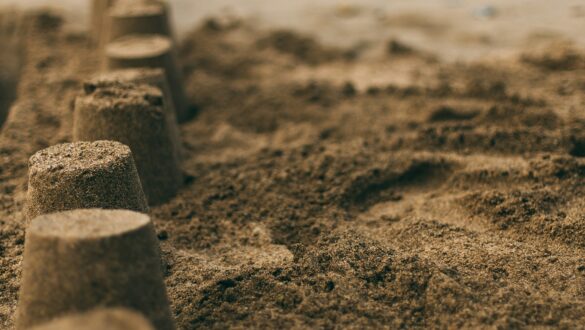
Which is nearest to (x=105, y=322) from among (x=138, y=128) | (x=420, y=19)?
(x=138, y=128)

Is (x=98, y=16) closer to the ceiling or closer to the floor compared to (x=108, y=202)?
closer to the ceiling

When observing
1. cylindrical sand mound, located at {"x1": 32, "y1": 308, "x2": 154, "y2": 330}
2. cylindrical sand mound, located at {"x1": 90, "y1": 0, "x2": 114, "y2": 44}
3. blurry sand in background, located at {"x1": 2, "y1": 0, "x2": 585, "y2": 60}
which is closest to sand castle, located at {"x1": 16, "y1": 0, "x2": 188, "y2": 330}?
cylindrical sand mound, located at {"x1": 32, "y1": 308, "x2": 154, "y2": 330}

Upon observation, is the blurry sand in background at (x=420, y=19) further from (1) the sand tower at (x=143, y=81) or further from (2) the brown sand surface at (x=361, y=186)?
(1) the sand tower at (x=143, y=81)

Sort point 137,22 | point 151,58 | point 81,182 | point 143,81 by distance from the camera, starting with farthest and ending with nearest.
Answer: point 137,22
point 151,58
point 143,81
point 81,182

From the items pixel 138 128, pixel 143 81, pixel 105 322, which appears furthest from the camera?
pixel 143 81

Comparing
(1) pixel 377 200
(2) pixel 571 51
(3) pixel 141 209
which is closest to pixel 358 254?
(1) pixel 377 200

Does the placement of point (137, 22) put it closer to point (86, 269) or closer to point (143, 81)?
point (143, 81)
